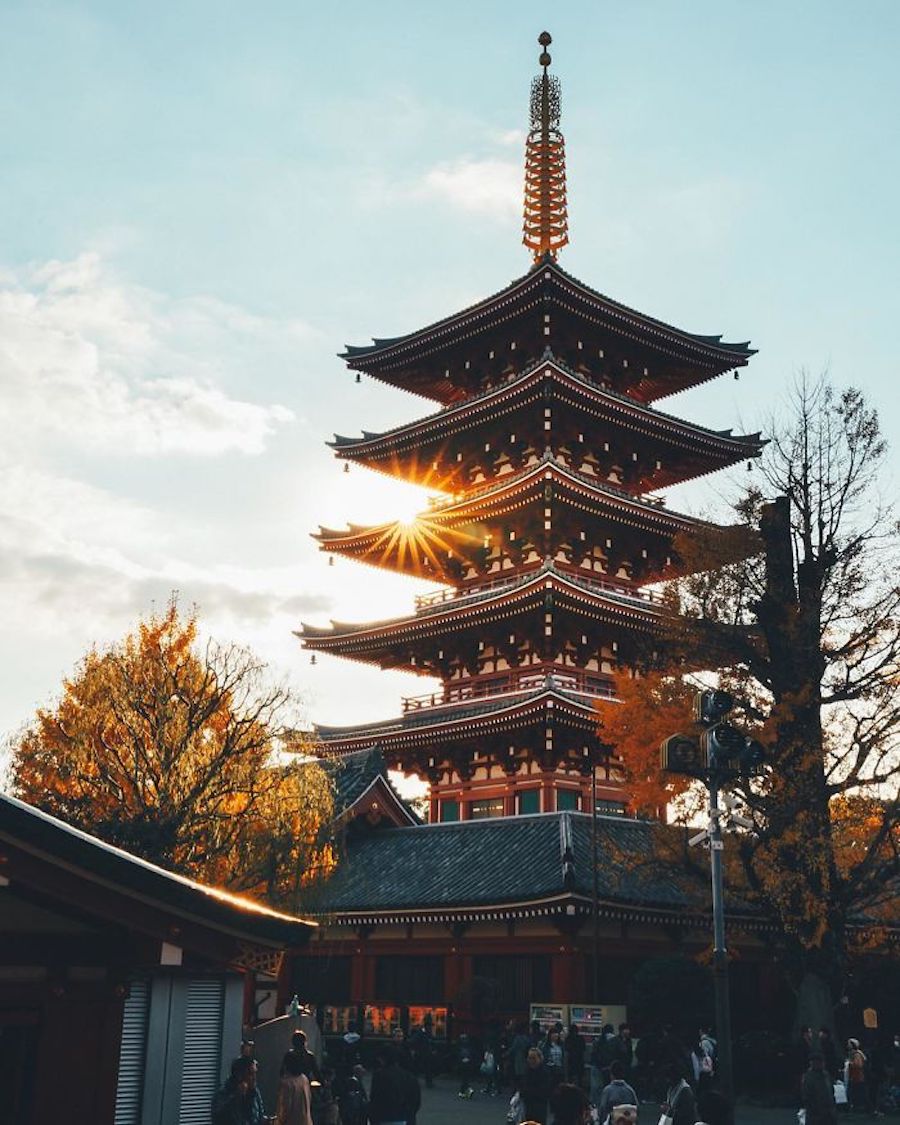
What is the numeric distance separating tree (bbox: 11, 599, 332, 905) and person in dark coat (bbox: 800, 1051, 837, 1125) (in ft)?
45.7

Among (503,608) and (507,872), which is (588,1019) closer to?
(507,872)

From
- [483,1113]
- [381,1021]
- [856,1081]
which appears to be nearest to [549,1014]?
[483,1113]

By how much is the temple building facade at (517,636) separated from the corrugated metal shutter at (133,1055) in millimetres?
18147

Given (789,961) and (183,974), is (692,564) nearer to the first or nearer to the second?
(789,961)

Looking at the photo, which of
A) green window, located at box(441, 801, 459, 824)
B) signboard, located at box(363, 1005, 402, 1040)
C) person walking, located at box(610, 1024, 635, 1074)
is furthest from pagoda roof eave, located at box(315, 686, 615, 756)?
person walking, located at box(610, 1024, 635, 1074)

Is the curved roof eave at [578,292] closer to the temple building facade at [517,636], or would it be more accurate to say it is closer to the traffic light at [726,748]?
the temple building facade at [517,636]

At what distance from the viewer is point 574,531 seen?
119 ft

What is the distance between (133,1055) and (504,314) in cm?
3272

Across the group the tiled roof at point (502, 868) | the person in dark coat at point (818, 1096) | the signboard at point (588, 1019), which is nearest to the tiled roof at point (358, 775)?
the tiled roof at point (502, 868)

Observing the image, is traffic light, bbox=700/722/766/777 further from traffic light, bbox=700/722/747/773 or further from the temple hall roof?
the temple hall roof

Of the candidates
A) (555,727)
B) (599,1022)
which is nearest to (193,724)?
(599,1022)

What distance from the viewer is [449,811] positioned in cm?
3619

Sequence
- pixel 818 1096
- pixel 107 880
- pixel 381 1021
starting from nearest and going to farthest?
pixel 107 880, pixel 818 1096, pixel 381 1021

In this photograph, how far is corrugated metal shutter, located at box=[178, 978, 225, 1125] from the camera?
24.6 ft
